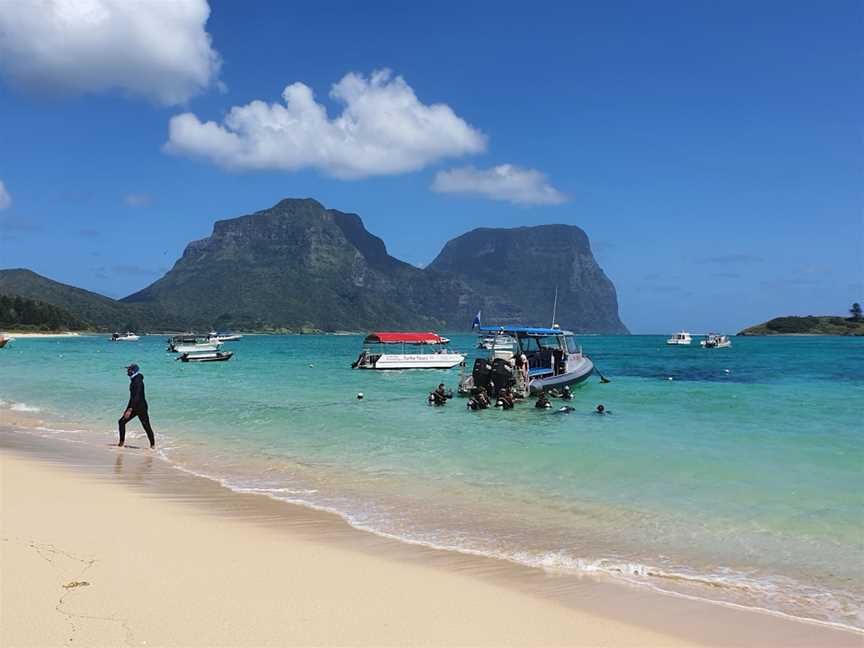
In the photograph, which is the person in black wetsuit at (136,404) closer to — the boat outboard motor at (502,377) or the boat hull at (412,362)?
the boat outboard motor at (502,377)

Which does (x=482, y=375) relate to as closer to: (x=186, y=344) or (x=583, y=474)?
(x=583, y=474)

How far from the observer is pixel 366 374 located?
47531 millimetres

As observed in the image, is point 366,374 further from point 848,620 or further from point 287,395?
point 848,620

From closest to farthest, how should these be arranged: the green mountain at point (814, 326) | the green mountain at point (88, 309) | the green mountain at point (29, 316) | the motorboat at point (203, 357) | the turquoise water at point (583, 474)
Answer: the turquoise water at point (583, 474), the motorboat at point (203, 357), the green mountain at point (29, 316), the green mountain at point (814, 326), the green mountain at point (88, 309)

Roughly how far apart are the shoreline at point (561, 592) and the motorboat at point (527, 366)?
17.5 m

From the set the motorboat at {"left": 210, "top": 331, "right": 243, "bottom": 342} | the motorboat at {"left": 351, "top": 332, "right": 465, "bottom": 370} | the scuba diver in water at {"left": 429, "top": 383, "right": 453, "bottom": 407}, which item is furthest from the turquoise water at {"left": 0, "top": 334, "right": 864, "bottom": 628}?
the motorboat at {"left": 210, "top": 331, "right": 243, "bottom": 342}

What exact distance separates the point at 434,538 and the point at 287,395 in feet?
77.0

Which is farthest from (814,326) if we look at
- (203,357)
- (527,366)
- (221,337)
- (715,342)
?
(527,366)

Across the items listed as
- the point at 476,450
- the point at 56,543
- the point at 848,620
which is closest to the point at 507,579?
the point at 848,620

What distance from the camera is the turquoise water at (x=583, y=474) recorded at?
7.60 metres

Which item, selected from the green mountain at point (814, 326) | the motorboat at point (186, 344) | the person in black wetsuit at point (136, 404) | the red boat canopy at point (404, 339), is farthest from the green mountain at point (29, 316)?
the green mountain at point (814, 326)

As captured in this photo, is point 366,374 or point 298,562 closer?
point 298,562

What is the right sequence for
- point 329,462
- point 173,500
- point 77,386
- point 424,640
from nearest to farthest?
point 424,640, point 173,500, point 329,462, point 77,386

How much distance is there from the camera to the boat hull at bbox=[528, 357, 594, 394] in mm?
29677
